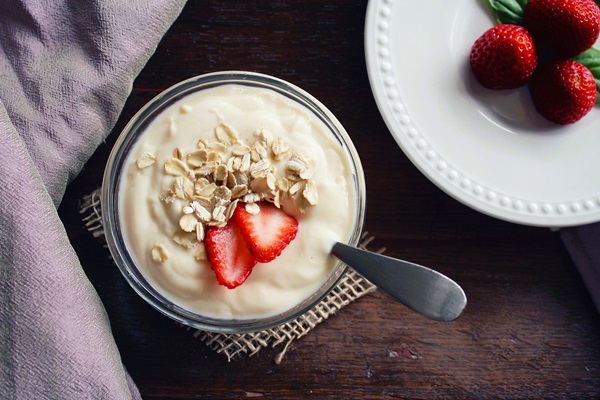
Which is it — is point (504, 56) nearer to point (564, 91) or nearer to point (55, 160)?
point (564, 91)

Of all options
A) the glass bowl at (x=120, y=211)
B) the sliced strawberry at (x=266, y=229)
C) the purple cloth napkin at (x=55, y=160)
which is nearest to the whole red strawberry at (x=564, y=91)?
the glass bowl at (x=120, y=211)

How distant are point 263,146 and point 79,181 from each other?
410 millimetres

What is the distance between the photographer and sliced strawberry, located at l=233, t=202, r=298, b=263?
968 mm

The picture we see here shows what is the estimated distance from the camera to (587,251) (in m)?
1.25

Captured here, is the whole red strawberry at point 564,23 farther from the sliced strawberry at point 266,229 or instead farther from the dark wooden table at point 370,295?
the sliced strawberry at point 266,229

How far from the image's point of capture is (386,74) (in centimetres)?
118

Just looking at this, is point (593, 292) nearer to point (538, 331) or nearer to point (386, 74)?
point (538, 331)

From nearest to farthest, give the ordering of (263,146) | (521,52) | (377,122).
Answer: (263,146) → (521,52) → (377,122)

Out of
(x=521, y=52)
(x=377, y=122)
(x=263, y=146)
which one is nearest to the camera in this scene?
(x=263, y=146)

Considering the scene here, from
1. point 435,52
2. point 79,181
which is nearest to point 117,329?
point 79,181

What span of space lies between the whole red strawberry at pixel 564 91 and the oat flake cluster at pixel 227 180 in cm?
47

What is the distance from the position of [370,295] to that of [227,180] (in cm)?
39

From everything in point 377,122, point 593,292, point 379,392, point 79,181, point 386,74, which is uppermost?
point 386,74

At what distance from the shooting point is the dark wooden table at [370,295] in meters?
1.23
